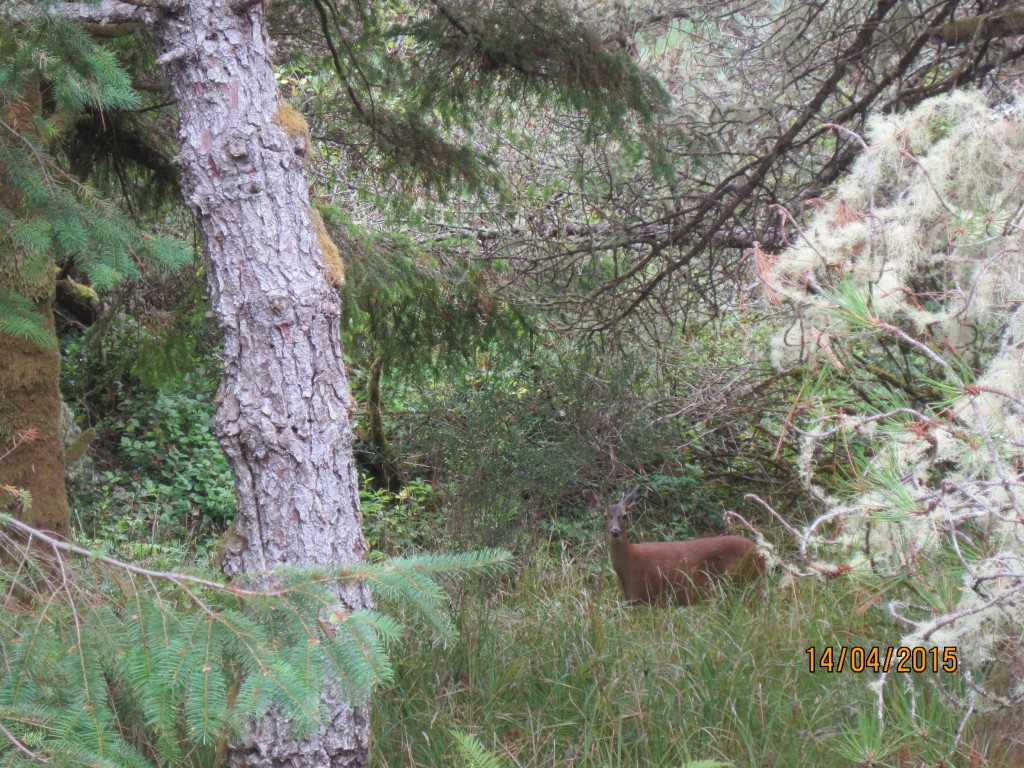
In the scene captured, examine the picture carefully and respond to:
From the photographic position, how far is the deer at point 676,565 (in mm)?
5527

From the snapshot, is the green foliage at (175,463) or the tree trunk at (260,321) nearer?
the tree trunk at (260,321)

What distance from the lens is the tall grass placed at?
353 centimetres

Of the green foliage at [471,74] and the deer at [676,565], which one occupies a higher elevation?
the green foliage at [471,74]

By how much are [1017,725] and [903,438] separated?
53.8 inches

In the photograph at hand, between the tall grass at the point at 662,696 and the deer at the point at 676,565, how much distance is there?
0.66 meters

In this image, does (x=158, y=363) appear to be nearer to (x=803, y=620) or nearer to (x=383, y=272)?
(x=383, y=272)

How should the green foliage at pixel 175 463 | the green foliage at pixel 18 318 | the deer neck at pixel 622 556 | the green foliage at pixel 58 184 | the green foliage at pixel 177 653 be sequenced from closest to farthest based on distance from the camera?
the green foliage at pixel 177 653 → the green foliage at pixel 58 184 → the green foliage at pixel 18 318 → the deer neck at pixel 622 556 → the green foliage at pixel 175 463

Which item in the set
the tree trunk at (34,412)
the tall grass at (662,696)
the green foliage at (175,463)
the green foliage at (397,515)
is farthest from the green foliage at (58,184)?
the green foliage at (175,463)

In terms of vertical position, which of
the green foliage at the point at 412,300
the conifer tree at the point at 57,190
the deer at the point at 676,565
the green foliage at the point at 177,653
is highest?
the conifer tree at the point at 57,190

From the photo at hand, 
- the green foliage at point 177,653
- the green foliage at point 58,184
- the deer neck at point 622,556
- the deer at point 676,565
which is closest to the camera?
the green foliage at point 177,653

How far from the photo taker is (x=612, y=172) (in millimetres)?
6707

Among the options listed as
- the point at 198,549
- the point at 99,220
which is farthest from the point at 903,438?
the point at 198,549
